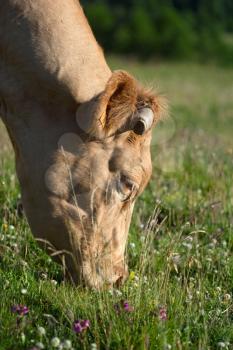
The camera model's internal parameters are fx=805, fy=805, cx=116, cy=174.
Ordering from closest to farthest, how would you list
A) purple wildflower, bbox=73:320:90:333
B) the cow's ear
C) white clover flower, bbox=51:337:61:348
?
white clover flower, bbox=51:337:61:348, purple wildflower, bbox=73:320:90:333, the cow's ear

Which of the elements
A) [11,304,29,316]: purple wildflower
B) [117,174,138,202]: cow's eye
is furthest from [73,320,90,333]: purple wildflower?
[117,174,138,202]: cow's eye

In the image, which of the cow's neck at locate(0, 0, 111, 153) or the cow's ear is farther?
the cow's neck at locate(0, 0, 111, 153)

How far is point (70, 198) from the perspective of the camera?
15.6 ft

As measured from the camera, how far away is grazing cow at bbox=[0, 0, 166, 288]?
470 centimetres

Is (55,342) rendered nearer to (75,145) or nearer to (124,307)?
(124,307)

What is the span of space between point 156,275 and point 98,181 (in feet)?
2.21

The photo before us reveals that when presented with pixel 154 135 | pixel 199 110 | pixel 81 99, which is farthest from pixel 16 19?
pixel 199 110

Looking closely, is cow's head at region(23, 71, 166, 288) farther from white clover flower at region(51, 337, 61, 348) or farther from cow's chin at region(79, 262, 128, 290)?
white clover flower at region(51, 337, 61, 348)

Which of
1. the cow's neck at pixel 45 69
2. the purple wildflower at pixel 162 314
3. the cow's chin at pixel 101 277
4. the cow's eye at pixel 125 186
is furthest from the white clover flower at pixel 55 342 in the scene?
the cow's neck at pixel 45 69

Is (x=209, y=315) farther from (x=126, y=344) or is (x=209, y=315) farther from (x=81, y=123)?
(x=81, y=123)

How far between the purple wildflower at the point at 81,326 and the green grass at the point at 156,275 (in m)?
0.05

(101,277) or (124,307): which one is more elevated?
(124,307)

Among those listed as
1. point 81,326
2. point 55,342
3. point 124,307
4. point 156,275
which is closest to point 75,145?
point 156,275

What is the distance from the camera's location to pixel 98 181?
4.78 meters
